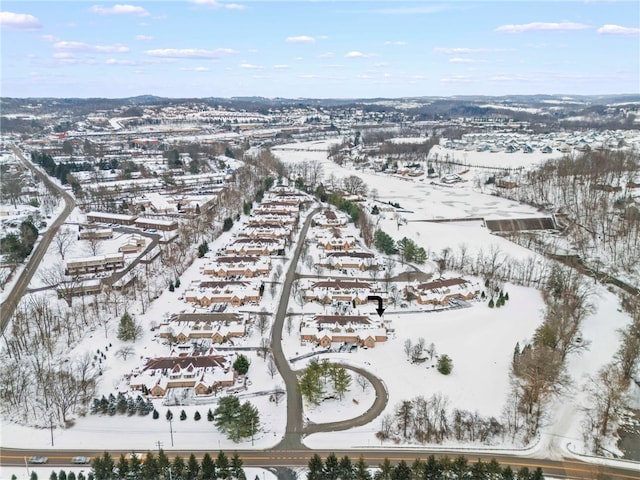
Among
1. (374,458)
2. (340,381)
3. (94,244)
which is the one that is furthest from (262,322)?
(94,244)

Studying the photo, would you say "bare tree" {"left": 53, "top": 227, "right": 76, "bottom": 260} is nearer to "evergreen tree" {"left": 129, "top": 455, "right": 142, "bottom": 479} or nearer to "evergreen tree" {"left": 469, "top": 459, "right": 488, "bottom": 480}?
"evergreen tree" {"left": 129, "top": 455, "right": 142, "bottom": 479}

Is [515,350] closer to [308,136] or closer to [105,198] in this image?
[105,198]

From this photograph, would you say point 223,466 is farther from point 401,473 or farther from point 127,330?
point 127,330

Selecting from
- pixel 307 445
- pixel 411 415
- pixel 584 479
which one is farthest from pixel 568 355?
pixel 307 445

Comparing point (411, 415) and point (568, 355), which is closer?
point (411, 415)

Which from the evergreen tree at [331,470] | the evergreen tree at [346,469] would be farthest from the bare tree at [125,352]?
the evergreen tree at [346,469]

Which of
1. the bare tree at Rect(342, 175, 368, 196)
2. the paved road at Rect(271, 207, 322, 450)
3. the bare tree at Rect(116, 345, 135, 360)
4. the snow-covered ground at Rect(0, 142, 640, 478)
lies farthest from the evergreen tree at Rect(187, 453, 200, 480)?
the bare tree at Rect(342, 175, 368, 196)

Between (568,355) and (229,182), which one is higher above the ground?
(229,182)
